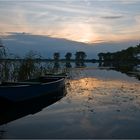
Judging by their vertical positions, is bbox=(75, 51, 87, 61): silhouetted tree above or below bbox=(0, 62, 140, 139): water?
above

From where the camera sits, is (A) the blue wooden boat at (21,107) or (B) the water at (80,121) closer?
(B) the water at (80,121)

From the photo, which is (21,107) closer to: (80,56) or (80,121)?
(80,121)

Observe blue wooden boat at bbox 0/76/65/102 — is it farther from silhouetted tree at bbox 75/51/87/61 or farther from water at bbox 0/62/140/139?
silhouetted tree at bbox 75/51/87/61

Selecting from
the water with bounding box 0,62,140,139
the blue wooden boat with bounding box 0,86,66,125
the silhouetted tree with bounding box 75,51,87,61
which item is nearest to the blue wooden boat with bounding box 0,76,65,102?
the blue wooden boat with bounding box 0,86,66,125

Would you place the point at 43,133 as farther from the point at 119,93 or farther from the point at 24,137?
the point at 119,93

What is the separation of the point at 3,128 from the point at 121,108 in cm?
545

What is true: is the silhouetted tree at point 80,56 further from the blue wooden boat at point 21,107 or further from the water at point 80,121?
the water at point 80,121

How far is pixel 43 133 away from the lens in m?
9.63

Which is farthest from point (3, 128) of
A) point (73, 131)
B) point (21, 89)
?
point (21, 89)

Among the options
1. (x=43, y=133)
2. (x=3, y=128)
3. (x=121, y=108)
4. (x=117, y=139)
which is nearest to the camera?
(x=117, y=139)

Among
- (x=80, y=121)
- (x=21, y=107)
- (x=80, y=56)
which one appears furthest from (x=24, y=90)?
(x=80, y=56)

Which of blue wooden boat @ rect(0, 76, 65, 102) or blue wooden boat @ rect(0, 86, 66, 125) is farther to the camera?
blue wooden boat @ rect(0, 76, 65, 102)

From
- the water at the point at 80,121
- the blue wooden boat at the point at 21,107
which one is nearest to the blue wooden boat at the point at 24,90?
the blue wooden boat at the point at 21,107

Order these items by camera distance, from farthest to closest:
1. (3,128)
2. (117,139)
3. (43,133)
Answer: (3,128) → (43,133) → (117,139)
